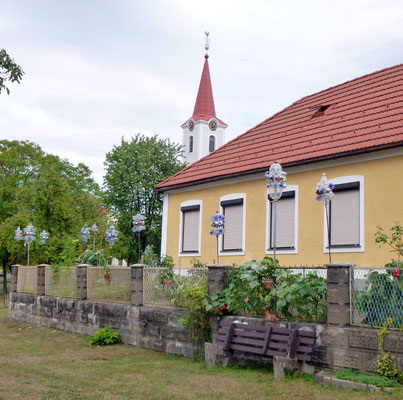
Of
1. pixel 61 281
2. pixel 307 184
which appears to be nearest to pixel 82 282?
pixel 61 281

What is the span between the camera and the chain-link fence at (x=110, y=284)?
13.8 meters

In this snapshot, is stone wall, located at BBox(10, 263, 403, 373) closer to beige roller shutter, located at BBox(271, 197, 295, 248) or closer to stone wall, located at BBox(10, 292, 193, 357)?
stone wall, located at BBox(10, 292, 193, 357)

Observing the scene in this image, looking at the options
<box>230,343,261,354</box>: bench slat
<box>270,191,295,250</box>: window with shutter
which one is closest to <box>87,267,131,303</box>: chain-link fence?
<box>270,191,295,250</box>: window with shutter

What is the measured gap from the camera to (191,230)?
18422 millimetres

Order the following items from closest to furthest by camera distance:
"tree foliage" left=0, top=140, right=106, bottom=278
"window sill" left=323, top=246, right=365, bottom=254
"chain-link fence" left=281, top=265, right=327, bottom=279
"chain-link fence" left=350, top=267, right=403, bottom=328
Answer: "chain-link fence" left=350, top=267, right=403, bottom=328, "chain-link fence" left=281, top=265, right=327, bottom=279, "window sill" left=323, top=246, right=365, bottom=254, "tree foliage" left=0, top=140, right=106, bottom=278

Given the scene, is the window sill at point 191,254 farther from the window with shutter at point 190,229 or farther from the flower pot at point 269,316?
the flower pot at point 269,316

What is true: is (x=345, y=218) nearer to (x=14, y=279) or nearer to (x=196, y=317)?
(x=196, y=317)

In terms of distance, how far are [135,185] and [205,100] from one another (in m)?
28.5

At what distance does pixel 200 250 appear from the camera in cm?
1783

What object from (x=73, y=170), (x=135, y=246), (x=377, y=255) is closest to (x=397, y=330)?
(x=377, y=255)

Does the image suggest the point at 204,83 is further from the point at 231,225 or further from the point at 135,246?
the point at 231,225

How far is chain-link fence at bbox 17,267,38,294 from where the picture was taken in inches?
761

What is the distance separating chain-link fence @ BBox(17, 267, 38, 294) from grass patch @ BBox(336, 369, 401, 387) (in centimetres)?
1382

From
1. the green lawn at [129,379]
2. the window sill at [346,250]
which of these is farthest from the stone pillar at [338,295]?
the window sill at [346,250]
